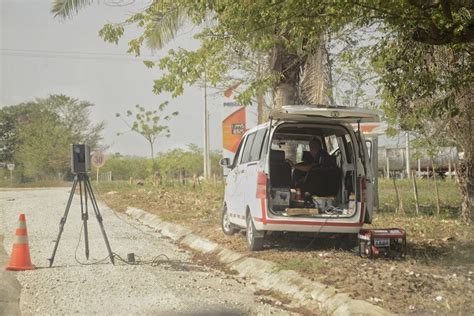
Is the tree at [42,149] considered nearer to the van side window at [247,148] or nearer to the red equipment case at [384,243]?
the van side window at [247,148]

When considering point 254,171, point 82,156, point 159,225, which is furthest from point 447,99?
point 159,225

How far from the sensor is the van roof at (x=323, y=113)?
31.5 ft

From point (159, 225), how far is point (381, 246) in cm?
872

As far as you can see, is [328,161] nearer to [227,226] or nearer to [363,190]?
[363,190]

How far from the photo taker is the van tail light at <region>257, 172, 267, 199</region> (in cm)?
987

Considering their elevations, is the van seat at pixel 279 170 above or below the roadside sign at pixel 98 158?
below

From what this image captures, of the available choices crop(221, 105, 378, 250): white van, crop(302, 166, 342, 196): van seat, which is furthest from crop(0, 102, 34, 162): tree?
crop(302, 166, 342, 196): van seat

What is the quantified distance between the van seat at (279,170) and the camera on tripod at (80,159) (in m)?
2.97

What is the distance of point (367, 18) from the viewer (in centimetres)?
927

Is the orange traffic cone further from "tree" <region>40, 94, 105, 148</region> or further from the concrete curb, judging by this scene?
"tree" <region>40, 94, 105, 148</region>

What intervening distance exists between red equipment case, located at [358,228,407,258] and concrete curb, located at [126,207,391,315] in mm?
1360

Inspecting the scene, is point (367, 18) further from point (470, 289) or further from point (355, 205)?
point (470, 289)

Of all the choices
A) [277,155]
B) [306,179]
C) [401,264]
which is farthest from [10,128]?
[401,264]

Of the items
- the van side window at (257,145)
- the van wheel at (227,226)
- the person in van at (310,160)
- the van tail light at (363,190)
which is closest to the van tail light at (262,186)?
the van side window at (257,145)
